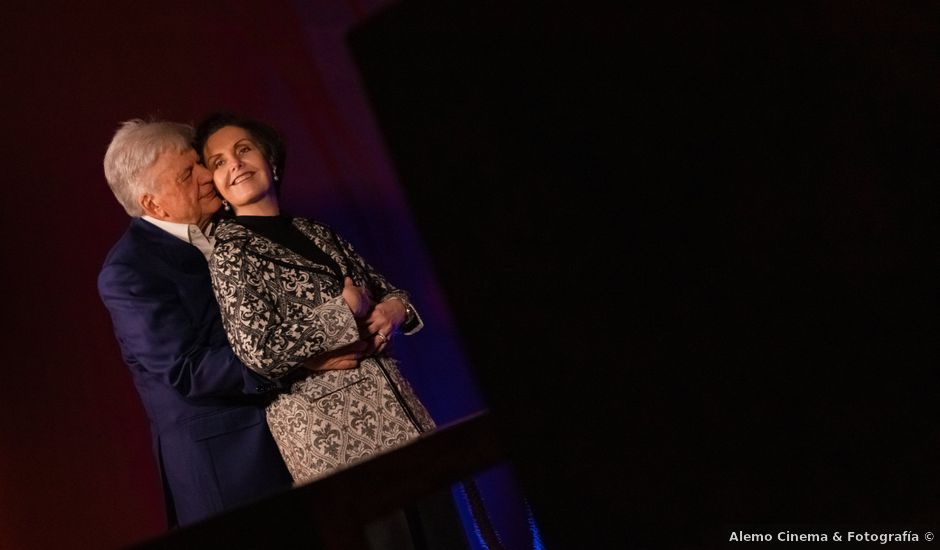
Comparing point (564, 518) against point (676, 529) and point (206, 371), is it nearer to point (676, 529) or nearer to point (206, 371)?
point (676, 529)

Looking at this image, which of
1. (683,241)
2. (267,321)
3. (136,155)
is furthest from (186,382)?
(683,241)

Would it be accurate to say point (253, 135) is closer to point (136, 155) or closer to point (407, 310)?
point (136, 155)

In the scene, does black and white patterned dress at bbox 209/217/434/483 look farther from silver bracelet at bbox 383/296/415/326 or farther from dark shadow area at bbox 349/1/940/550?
dark shadow area at bbox 349/1/940/550

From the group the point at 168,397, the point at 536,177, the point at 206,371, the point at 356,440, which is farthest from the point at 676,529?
the point at 168,397

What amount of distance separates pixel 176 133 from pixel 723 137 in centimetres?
210

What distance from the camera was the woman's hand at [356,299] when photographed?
6.12 ft

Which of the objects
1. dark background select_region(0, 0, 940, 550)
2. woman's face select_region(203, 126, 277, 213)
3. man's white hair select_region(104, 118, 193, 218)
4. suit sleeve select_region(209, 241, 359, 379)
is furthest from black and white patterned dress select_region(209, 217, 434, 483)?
dark background select_region(0, 0, 940, 550)

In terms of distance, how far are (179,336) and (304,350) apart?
16.5 inches

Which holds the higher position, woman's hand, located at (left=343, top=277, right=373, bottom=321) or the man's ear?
the man's ear

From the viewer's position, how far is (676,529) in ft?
1.06

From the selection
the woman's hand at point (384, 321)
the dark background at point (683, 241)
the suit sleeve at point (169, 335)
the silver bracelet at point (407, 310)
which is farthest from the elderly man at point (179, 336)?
the dark background at point (683, 241)

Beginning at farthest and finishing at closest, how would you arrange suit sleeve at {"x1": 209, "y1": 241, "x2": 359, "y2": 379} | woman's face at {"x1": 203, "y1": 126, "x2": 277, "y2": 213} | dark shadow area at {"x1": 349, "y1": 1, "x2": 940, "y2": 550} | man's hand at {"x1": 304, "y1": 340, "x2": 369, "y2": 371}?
woman's face at {"x1": 203, "y1": 126, "x2": 277, "y2": 213}
man's hand at {"x1": 304, "y1": 340, "x2": 369, "y2": 371}
suit sleeve at {"x1": 209, "y1": 241, "x2": 359, "y2": 379}
dark shadow area at {"x1": 349, "y1": 1, "x2": 940, "y2": 550}

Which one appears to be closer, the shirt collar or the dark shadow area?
the dark shadow area

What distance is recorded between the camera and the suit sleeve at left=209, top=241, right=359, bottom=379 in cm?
179
